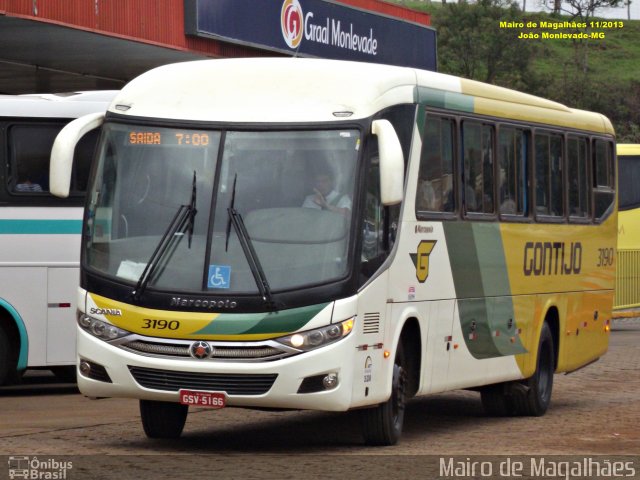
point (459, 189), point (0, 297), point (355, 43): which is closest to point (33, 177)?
point (0, 297)

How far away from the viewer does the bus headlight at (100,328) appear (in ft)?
36.4

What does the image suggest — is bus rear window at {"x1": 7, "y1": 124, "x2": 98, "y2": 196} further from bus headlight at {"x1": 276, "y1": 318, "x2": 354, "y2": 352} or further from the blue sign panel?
the blue sign panel

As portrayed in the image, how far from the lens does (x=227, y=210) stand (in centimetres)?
1104

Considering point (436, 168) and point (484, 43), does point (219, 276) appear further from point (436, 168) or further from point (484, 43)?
point (484, 43)

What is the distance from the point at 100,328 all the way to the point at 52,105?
6.04 m

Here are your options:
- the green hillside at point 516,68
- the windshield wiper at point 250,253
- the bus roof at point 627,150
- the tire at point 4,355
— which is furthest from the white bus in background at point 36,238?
the green hillside at point 516,68

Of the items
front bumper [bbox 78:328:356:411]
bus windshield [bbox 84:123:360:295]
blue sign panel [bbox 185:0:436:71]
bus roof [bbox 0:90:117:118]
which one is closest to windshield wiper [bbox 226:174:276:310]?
bus windshield [bbox 84:123:360:295]

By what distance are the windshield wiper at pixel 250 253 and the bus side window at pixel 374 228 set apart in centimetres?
78

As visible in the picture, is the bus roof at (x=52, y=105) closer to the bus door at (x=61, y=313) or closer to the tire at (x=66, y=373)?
the bus door at (x=61, y=313)

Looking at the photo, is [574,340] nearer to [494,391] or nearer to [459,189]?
[494,391]

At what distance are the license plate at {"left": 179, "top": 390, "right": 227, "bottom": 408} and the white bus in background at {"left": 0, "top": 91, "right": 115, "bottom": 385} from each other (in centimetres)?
596

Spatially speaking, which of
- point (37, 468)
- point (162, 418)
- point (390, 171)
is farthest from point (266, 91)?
point (37, 468)

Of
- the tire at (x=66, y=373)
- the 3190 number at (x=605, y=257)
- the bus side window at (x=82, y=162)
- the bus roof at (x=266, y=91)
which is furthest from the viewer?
the tire at (x=66, y=373)

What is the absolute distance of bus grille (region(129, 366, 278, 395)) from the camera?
10.7m
